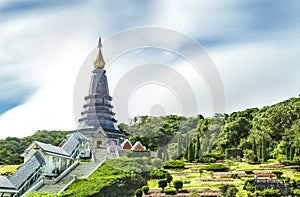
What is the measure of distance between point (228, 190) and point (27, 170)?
1190cm

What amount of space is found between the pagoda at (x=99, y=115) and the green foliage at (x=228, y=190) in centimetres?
1972

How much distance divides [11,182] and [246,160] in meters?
17.4

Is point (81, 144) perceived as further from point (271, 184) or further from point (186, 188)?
point (271, 184)

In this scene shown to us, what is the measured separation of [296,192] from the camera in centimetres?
2017

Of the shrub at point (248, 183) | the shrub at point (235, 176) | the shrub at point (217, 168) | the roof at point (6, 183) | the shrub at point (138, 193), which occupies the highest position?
the shrub at point (217, 168)

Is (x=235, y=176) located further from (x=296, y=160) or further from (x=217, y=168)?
(x=296, y=160)

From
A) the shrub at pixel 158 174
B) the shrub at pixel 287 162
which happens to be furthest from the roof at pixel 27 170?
the shrub at pixel 287 162

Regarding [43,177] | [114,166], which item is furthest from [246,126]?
[43,177]

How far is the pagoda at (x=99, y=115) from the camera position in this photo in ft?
133

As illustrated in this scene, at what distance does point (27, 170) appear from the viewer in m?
24.2

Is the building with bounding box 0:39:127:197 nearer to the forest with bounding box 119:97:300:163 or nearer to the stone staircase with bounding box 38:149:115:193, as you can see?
the stone staircase with bounding box 38:149:115:193

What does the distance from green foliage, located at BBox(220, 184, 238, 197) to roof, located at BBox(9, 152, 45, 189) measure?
11141 millimetres

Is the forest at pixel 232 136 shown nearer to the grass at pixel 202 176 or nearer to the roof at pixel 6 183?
the grass at pixel 202 176

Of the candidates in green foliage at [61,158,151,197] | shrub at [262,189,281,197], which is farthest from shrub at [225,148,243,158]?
shrub at [262,189,281,197]
